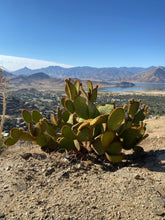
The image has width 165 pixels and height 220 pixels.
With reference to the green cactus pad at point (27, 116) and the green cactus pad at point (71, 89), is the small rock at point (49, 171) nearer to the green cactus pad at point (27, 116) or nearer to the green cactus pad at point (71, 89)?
the green cactus pad at point (27, 116)

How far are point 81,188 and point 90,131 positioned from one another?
1167mm

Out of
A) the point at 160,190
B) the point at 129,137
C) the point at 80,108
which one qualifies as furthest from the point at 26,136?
the point at 160,190

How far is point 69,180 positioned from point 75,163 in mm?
572

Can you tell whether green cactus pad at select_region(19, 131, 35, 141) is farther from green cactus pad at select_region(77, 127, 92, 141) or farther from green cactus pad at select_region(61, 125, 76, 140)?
green cactus pad at select_region(77, 127, 92, 141)

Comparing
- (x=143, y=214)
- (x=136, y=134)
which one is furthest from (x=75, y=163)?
(x=143, y=214)

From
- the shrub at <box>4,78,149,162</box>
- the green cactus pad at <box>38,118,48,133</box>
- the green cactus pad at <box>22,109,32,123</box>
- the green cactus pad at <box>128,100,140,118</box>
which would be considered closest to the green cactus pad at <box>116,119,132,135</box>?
the shrub at <box>4,78,149,162</box>

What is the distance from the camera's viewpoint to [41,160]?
379 centimetres

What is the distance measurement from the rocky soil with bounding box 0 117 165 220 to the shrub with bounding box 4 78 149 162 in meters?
0.30

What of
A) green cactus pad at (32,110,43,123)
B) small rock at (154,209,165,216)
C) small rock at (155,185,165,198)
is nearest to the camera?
small rock at (154,209,165,216)

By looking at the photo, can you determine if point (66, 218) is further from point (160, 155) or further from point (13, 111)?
point (13, 111)

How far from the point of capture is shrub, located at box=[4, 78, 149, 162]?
3.42m

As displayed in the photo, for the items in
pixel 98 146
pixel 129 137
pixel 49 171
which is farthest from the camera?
pixel 129 137

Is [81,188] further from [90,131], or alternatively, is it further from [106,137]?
[90,131]

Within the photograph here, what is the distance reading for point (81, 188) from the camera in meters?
2.81
